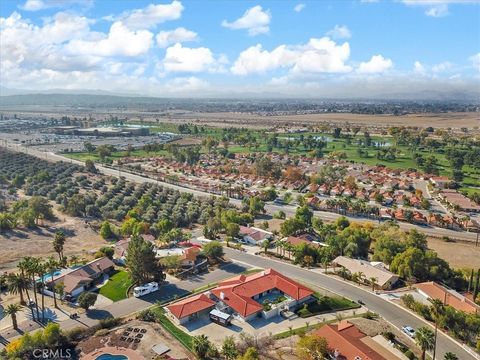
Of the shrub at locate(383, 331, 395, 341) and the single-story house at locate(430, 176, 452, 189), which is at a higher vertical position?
the single-story house at locate(430, 176, 452, 189)

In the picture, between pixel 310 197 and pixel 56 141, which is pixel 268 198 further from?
pixel 56 141

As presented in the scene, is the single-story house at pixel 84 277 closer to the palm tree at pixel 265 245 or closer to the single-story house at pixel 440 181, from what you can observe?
the palm tree at pixel 265 245

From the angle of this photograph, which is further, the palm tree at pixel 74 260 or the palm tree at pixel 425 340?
the palm tree at pixel 74 260

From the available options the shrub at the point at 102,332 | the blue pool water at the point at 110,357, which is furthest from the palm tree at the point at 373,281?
the shrub at the point at 102,332

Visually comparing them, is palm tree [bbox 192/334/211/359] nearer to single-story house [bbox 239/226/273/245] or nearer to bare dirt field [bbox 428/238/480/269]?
single-story house [bbox 239/226/273/245]

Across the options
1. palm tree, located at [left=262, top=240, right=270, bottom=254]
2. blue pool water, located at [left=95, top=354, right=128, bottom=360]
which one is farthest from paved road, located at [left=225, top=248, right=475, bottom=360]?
blue pool water, located at [left=95, top=354, right=128, bottom=360]

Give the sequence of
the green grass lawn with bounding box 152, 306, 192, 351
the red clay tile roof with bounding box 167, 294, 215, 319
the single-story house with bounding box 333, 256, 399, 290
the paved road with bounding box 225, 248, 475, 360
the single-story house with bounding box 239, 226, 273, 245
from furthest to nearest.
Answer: the single-story house with bounding box 239, 226, 273, 245, the single-story house with bounding box 333, 256, 399, 290, the red clay tile roof with bounding box 167, 294, 215, 319, the paved road with bounding box 225, 248, 475, 360, the green grass lawn with bounding box 152, 306, 192, 351
